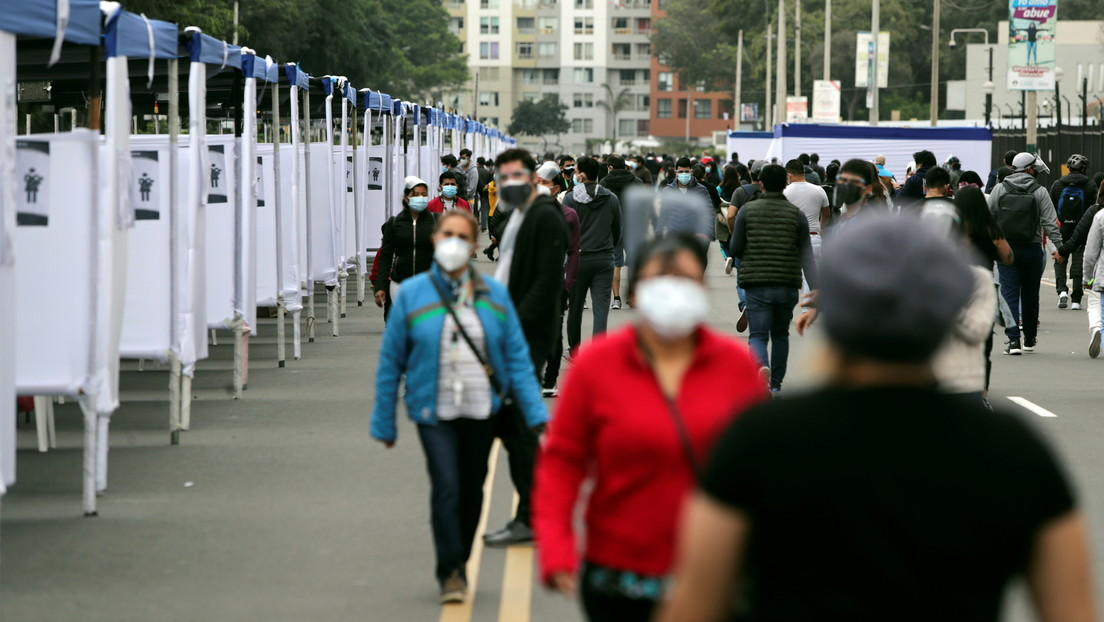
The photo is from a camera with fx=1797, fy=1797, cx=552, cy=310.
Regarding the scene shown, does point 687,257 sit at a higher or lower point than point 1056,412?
higher

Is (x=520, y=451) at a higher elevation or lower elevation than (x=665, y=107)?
lower

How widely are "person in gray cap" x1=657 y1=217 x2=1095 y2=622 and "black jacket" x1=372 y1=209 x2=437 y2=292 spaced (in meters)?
11.2

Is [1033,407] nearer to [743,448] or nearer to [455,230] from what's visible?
[455,230]

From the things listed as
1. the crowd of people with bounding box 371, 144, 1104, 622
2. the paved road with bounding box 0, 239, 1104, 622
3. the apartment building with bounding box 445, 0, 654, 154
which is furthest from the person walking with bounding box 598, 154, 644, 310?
the apartment building with bounding box 445, 0, 654, 154

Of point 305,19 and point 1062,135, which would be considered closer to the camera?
point 1062,135

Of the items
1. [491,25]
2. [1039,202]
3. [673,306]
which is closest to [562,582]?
[673,306]

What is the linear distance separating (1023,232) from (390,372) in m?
10.5

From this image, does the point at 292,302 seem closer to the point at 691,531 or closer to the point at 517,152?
the point at 517,152

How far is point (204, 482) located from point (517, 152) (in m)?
2.63

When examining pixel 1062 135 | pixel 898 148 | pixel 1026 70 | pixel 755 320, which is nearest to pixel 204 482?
pixel 755 320

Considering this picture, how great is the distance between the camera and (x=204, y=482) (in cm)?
955

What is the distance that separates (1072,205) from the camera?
795 inches

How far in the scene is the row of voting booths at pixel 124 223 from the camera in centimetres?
834

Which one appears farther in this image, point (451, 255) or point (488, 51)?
point (488, 51)
